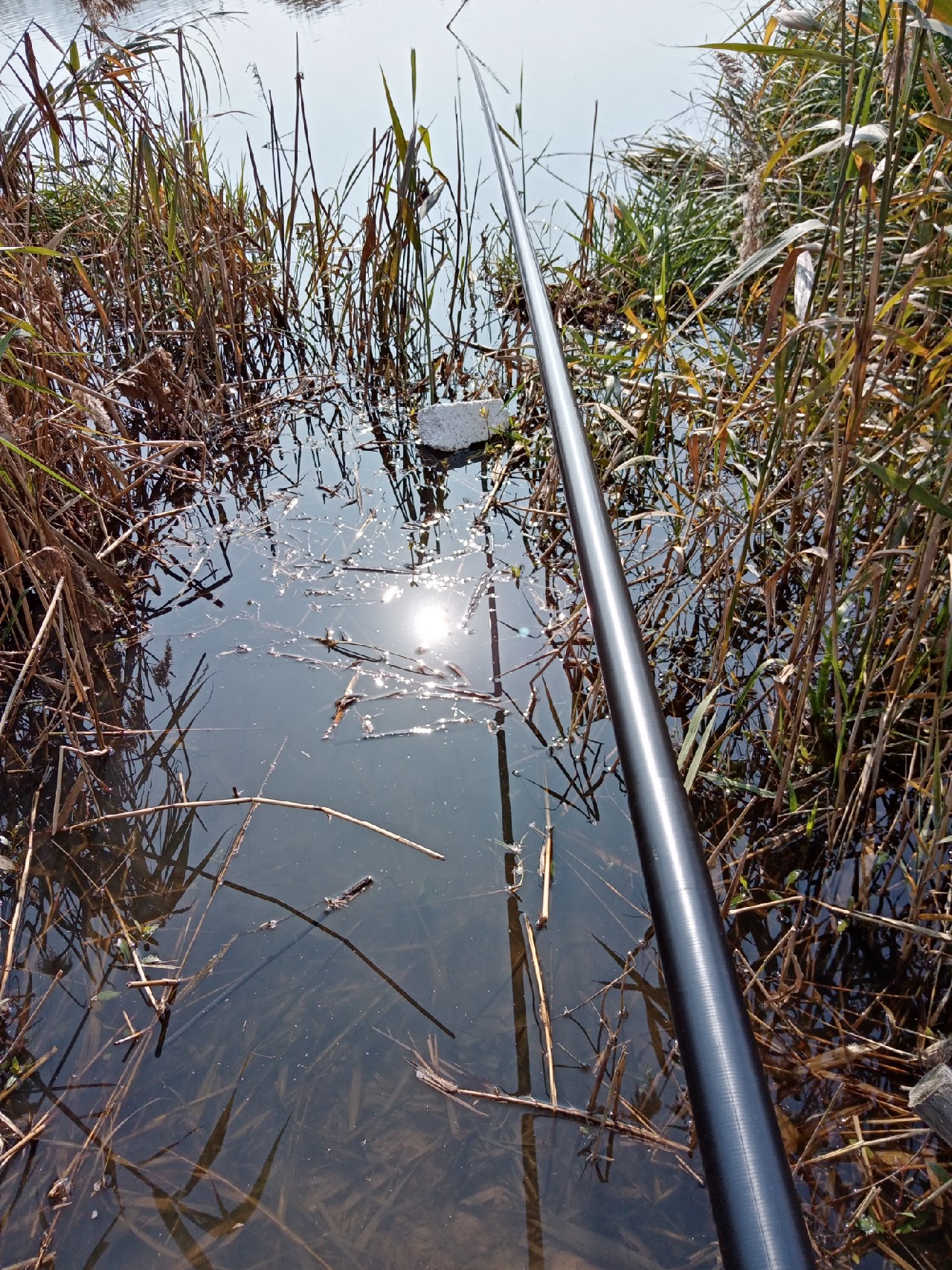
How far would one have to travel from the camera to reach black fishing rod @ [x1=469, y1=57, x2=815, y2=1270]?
1.45ft

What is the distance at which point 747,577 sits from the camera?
6.97ft

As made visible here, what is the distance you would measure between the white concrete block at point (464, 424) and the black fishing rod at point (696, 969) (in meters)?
2.02

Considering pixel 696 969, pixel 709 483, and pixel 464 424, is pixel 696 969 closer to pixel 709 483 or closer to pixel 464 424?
pixel 709 483

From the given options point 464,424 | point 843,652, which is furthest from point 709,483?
point 464,424

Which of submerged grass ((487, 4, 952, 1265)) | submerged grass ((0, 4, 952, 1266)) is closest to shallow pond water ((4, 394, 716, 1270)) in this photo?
submerged grass ((0, 4, 952, 1266))

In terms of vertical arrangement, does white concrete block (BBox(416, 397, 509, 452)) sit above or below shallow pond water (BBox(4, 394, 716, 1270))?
above

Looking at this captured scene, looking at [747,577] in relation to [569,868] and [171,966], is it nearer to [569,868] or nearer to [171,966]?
[569,868]

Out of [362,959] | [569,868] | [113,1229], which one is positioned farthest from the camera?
[569,868]

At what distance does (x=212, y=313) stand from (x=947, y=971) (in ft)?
9.34

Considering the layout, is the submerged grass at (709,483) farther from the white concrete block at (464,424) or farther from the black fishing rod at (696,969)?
the black fishing rod at (696,969)

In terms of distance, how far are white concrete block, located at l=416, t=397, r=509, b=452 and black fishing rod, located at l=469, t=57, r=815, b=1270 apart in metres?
2.02

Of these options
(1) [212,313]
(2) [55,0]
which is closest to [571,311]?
(1) [212,313]

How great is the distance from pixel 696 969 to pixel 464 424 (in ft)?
8.19

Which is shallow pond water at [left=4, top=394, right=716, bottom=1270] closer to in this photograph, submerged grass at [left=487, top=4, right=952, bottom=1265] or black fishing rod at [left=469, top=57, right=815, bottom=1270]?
submerged grass at [left=487, top=4, right=952, bottom=1265]
